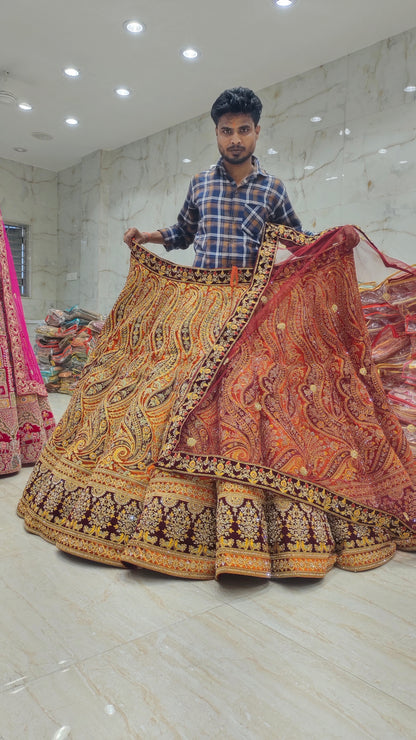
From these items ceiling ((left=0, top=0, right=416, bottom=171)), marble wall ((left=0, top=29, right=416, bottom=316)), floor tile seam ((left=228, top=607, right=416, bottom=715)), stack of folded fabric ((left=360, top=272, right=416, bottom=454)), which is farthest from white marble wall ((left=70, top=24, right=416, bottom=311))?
floor tile seam ((left=228, top=607, right=416, bottom=715))

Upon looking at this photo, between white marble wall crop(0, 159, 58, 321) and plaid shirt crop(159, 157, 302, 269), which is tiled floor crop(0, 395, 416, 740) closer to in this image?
plaid shirt crop(159, 157, 302, 269)

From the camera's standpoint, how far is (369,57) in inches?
164

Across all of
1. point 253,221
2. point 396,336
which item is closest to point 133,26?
point 253,221

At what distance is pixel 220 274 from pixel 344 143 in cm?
314

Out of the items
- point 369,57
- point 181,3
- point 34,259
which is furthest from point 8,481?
point 34,259

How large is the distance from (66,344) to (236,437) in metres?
4.71

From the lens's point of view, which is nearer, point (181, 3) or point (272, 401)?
point (272, 401)

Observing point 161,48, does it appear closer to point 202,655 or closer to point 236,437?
point 236,437

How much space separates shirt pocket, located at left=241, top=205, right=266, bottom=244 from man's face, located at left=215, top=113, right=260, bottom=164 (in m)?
0.19

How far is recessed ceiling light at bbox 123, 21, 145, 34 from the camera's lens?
13.6ft

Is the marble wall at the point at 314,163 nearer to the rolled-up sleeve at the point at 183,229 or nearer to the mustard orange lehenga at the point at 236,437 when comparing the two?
the mustard orange lehenga at the point at 236,437

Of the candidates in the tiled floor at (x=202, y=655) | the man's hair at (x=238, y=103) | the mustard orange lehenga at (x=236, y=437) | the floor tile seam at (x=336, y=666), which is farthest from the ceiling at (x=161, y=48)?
the floor tile seam at (x=336, y=666)

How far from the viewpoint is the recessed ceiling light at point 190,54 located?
177 inches

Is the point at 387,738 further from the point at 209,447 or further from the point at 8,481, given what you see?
the point at 8,481
